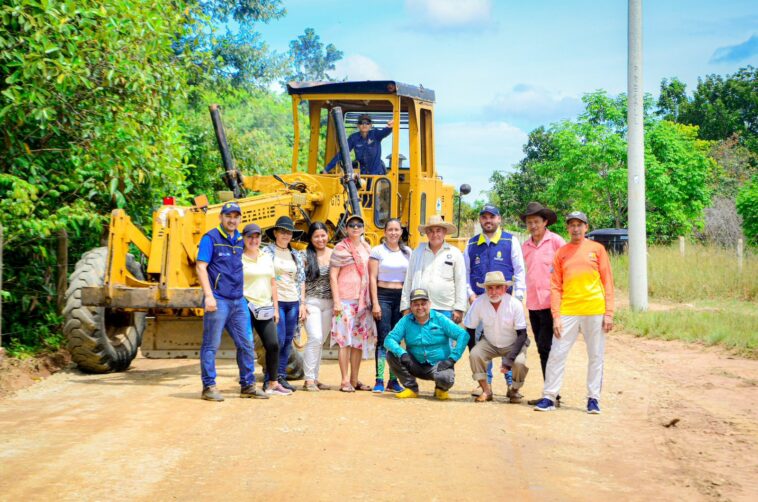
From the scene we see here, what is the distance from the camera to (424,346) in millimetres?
9359

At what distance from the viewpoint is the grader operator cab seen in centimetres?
1027

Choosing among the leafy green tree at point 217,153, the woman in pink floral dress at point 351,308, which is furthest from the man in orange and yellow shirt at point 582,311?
the leafy green tree at point 217,153

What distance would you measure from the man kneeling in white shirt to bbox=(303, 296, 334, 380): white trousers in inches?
61.1

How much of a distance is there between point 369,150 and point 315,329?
13.3 feet

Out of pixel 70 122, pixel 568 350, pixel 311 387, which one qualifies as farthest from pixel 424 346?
pixel 70 122

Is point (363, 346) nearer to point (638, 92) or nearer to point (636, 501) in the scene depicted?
point (636, 501)

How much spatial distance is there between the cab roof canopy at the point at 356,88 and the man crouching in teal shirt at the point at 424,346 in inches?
172

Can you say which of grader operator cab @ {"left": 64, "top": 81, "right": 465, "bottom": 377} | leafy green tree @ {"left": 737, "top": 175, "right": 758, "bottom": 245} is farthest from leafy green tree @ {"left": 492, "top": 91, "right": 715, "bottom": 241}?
grader operator cab @ {"left": 64, "top": 81, "right": 465, "bottom": 377}

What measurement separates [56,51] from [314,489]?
6817 millimetres

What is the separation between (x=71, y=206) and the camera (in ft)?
39.4

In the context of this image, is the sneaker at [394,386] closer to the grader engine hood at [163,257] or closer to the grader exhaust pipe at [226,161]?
the grader engine hood at [163,257]

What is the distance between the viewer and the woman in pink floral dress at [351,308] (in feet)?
32.1

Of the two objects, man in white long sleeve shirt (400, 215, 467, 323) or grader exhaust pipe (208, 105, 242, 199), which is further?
grader exhaust pipe (208, 105, 242, 199)

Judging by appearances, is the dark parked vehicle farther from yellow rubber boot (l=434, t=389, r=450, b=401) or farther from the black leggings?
the black leggings
